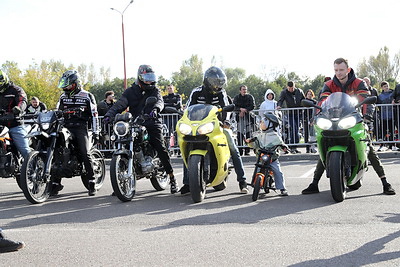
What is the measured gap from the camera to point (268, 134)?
788 centimetres

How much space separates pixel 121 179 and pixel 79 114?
1454mm

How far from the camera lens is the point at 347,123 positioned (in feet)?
22.5

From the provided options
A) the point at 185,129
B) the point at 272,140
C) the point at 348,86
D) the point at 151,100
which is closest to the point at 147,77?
the point at 151,100

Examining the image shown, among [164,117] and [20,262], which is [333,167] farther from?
[164,117]

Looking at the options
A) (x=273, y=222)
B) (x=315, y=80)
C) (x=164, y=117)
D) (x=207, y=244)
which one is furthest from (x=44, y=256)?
(x=315, y=80)

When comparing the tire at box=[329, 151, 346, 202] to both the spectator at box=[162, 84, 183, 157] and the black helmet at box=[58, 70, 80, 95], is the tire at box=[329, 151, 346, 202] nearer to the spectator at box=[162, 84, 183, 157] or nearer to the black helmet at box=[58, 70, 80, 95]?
the black helmet at box=[58, 70, 80, 95]

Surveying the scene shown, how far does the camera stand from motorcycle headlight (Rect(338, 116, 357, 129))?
6.86 metres

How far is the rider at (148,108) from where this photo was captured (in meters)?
8.20

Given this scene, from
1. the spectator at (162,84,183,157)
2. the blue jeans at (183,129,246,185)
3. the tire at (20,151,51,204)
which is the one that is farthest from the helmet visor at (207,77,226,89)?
the spectator at (162,84,183,157)

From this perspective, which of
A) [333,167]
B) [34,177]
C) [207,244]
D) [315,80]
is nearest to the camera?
[207,244]

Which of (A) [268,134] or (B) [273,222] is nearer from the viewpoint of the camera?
(B) [273,222]

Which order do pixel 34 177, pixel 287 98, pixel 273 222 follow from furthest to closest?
pixel 287 98
pixel 34 177
pixel 273 222

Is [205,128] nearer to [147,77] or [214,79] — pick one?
[214,79]

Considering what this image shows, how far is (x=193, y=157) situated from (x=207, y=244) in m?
2.31
